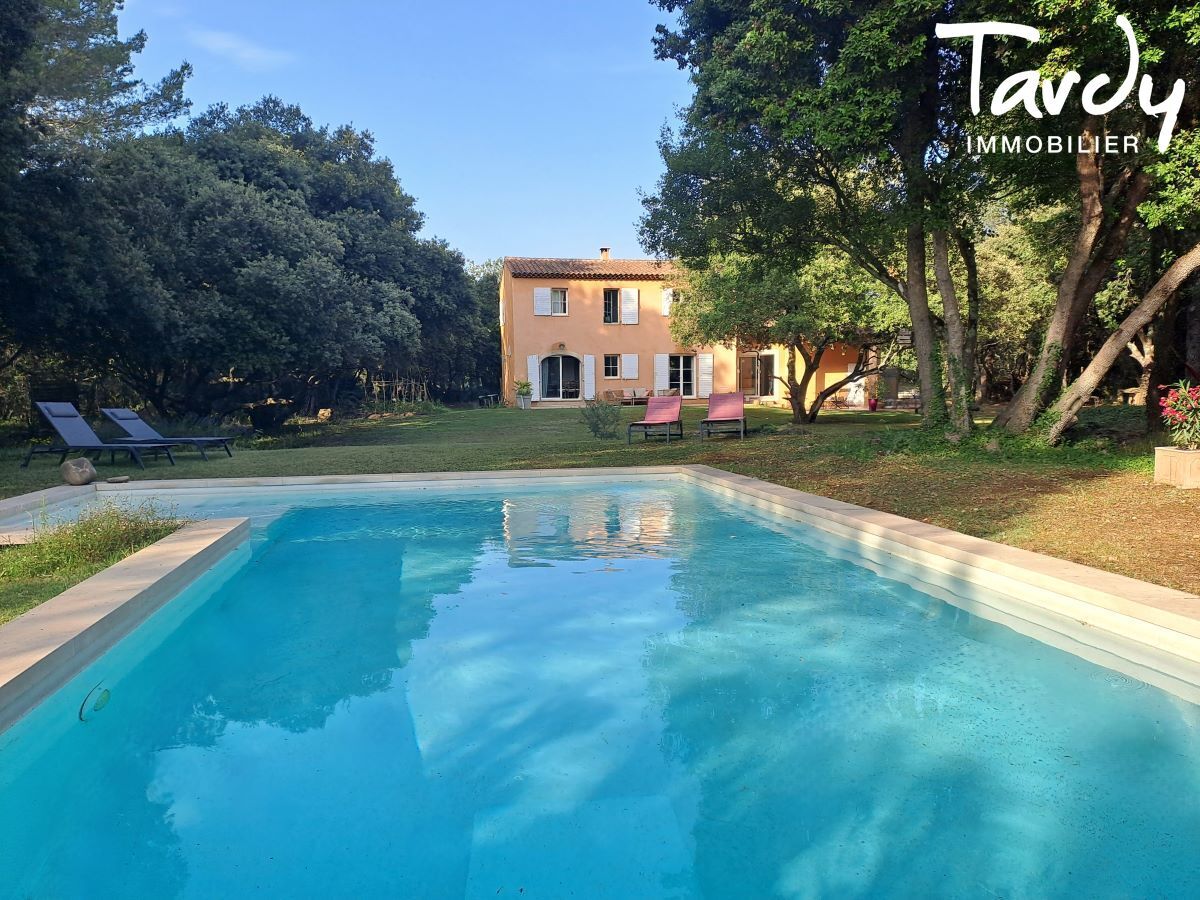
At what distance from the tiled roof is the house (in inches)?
1.5

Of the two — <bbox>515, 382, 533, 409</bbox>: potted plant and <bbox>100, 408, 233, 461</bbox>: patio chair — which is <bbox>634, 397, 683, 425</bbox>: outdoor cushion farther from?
<bbox>515, 382, 533, 409</bbox>: potted plant

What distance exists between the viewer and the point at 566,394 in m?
31.2

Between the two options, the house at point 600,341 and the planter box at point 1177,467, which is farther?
the house at point 600,341

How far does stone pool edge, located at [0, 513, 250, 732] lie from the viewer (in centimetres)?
331

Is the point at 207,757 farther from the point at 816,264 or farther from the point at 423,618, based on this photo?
the point at 816,264

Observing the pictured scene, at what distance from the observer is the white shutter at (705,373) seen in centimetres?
3083

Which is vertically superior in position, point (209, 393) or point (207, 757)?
point (209, 393)

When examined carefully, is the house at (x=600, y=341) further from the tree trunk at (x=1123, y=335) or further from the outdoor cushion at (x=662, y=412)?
the tree trunk at (x=1123, y=335)

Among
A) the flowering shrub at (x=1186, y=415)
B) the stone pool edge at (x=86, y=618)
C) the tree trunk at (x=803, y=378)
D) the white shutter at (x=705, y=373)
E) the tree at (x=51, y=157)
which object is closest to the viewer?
the stone pool edge at (x=86, y=618)

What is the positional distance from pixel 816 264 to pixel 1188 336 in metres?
7.27

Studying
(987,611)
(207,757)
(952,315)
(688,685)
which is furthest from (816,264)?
(207,757)

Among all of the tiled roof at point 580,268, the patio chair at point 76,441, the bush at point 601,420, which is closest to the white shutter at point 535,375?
the tiled roof at point 580,268

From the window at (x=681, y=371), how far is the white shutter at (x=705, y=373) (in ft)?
0.94

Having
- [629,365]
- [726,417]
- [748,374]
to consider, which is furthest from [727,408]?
[748,374]
